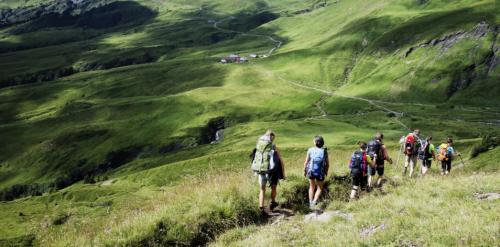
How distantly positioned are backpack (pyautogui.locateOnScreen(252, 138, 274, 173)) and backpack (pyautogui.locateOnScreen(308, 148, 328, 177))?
6.76ft

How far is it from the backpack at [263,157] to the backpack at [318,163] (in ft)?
6.76

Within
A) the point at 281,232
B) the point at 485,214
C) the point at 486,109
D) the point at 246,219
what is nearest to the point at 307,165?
the point at 246,219

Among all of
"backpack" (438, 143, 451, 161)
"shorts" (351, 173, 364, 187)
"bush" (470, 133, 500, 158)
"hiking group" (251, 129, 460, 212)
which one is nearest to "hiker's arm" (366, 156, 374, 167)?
"hiking group" (251, 129, 460, 212)

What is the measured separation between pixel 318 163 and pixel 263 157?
8.35 feet

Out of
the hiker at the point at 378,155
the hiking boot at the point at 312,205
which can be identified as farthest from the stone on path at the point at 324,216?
the hiker at the point at 378,155

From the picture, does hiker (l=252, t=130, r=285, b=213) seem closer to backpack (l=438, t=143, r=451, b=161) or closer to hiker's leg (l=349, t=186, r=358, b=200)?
hiker's leg (l=349, t=186, r=358, b=200)

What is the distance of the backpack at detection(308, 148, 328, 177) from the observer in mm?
19438

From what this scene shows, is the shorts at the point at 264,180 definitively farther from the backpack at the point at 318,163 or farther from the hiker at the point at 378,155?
the hiker at the point at 378,155

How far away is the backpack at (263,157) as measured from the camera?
18.5 meters

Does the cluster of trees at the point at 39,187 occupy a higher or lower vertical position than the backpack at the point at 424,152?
lower

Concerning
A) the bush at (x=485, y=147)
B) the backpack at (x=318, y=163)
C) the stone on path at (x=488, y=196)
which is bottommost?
the bush at (x=485, y=147)

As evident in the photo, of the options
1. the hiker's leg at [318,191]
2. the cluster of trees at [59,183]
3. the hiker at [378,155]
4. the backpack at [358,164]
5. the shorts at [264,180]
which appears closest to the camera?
the shorts at [264,180]

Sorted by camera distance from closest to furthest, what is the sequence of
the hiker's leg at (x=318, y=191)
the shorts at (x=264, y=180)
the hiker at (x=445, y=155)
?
the shorts at (x=264, y=180) → the hiker's leg at (x=318, y=191) → the hiker at (x=445, y=155)

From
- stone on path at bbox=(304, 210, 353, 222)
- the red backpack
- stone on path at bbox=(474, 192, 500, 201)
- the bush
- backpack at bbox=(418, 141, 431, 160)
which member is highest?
stone on path at bbox=(474, 192, 500, 201)
